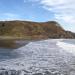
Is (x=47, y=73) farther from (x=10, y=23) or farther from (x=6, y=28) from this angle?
(x=10, y=23)

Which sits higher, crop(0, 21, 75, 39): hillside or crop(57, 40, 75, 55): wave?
crop(0, 21, 75, 39): hillside

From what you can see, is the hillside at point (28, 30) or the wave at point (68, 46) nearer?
the wave at point (68, 46)

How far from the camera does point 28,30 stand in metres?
143

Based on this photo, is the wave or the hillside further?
the hillside

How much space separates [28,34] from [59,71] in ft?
402

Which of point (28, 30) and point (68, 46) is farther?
point (28, 30)

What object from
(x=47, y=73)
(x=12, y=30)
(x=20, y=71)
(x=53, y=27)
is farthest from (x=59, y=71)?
(x=53, y=27)

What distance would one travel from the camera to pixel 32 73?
47.9 ft

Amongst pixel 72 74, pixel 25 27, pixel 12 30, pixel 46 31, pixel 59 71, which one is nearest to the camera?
pixel 72 74

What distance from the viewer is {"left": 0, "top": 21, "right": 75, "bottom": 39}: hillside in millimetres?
130750

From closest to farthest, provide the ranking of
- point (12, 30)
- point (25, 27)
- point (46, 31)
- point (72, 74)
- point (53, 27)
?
point (72, 74) → point (12, 30) → point (25, 27) → point (46, 31) → point (53, 27)

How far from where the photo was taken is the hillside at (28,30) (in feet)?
429

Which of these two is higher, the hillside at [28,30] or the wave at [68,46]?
the hillside at [28,30]

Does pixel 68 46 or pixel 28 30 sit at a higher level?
pixel 28 30
